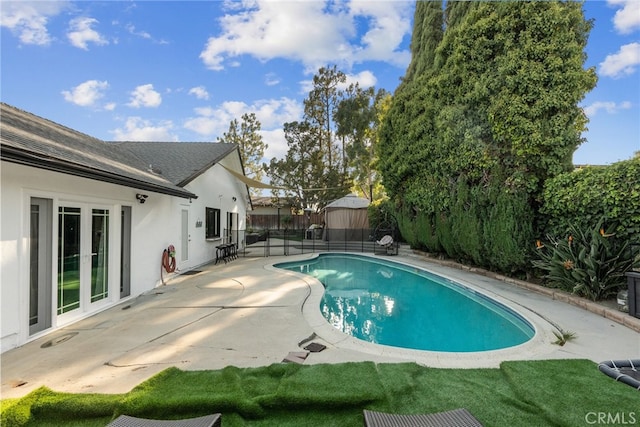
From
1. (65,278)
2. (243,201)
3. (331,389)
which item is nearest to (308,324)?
(331,389)

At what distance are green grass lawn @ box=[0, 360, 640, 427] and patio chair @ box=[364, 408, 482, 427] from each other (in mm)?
656

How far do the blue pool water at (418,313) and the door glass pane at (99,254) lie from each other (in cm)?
507

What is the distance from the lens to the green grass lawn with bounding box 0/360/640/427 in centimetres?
296

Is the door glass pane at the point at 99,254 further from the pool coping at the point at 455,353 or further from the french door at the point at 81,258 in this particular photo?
the pool coping at the point at 455,353

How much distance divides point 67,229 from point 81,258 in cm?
68

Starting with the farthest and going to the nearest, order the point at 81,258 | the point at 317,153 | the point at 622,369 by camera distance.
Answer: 1. the point at 317,153
2. the point at 81,258
3. the point at 622,369

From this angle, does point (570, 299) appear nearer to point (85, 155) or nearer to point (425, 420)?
point (425, 420)

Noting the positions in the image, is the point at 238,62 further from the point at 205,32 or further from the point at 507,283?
the point at 507,283

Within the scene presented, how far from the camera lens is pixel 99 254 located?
654 centimetres

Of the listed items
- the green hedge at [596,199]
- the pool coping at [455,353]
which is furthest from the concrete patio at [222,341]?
the green hedge at [596,199]

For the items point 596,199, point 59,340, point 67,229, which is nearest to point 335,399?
point 59,340

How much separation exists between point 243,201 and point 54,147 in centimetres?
1370

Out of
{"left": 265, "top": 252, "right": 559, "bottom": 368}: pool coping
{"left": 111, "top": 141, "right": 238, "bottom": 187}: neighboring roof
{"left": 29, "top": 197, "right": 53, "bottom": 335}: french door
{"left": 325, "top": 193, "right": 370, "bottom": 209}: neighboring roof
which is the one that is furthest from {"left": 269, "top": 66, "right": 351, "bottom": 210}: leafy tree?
{"left": 29, "top": 197, "right": 53, "bottom": 335}: french door

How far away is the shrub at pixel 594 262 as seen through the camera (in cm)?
643
